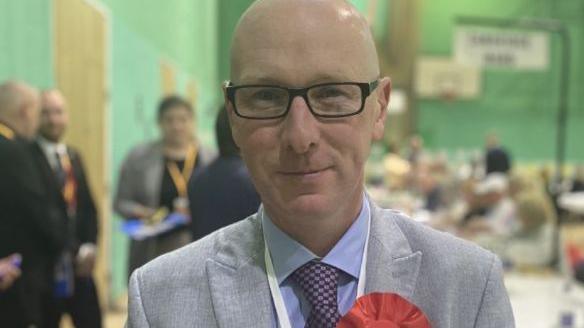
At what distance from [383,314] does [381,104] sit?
389mm

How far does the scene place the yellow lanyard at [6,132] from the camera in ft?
10.0

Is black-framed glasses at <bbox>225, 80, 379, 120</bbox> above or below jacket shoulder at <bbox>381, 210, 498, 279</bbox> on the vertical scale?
above

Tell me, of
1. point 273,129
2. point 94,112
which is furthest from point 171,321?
point 94,112

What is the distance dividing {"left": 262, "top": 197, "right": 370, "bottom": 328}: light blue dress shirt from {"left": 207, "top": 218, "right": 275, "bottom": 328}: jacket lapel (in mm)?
34

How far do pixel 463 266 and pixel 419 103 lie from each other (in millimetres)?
16655

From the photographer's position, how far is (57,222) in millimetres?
3422

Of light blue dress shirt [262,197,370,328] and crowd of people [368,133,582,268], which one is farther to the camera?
crowd of people [368,133,582,268]

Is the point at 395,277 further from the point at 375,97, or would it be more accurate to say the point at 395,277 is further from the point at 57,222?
the point at 57,222

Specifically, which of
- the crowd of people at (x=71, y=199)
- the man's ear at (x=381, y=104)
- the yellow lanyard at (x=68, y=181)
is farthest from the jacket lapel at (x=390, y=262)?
the yellow lanyard at (x=68, y=181)

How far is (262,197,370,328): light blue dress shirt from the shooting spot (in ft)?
3.80

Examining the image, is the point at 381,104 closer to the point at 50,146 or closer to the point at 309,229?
the point at 309,229

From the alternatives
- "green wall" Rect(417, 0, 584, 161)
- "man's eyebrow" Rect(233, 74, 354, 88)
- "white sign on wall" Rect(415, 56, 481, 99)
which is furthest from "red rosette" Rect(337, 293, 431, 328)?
"green wall" Rect(417, 0, 584, 161)

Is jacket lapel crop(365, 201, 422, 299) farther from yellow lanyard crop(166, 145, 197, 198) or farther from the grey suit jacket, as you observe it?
yellow lanyard crop(166, 145, 197, 198)

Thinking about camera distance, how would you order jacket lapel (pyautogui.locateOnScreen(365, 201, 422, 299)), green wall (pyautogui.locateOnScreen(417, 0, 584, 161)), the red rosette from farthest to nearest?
green wall (pyautogui.locateOnScreen(417, 0, 584, 161)) < jacket lapel (pyautogui.locateOnScreen(365, 201, 422, 299)) < the red rosette
